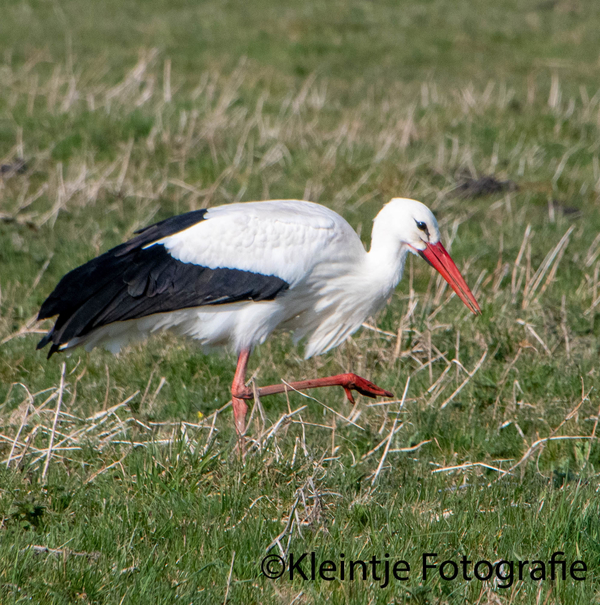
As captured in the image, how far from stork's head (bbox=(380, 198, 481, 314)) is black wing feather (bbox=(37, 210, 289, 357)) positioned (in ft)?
2.18

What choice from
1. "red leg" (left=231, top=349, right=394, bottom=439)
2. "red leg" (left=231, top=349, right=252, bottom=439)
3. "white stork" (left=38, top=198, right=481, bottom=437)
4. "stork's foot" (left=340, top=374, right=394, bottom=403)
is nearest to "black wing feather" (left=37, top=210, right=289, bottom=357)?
"white stork" (left=38, top=198, right=481, bottom=437)

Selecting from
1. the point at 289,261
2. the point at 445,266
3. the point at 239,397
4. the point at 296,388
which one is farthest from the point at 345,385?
the point at 445,266

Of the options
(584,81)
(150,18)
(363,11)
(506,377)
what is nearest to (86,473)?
(506,377)

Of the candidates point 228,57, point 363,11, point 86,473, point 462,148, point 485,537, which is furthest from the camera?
point 363,11

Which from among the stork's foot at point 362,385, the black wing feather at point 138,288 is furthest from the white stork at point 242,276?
the stork's foot at point 362,385

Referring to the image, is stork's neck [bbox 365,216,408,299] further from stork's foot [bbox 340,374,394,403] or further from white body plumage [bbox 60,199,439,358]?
stork's foot [bbox 340,374,394,403]

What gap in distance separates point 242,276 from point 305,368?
2.97ft

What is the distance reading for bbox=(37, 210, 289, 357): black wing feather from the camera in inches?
186

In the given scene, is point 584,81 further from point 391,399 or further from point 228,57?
point 391,399

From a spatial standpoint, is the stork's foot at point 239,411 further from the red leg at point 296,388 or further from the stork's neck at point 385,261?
the stork's neck at point 385,261

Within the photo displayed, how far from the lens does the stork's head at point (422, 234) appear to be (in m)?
4.77

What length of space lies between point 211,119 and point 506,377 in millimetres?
4871

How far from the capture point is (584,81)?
Answer: 42.7 feet

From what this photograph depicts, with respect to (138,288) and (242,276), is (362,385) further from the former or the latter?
(138,288)
